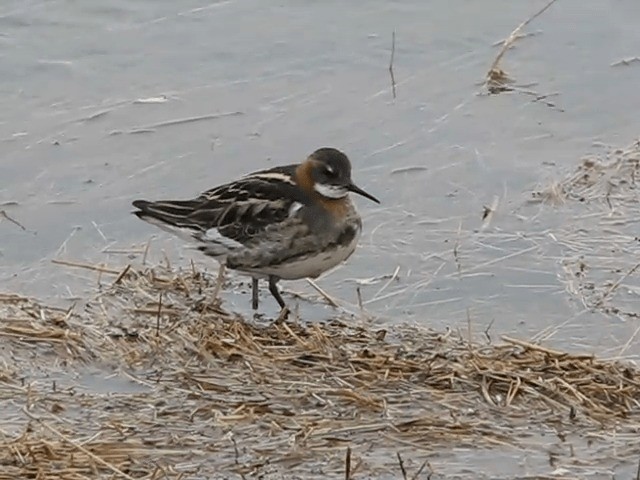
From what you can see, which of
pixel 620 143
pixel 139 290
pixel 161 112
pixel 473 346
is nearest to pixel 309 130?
pixel 161 112

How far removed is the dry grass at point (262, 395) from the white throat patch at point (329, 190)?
0.83m

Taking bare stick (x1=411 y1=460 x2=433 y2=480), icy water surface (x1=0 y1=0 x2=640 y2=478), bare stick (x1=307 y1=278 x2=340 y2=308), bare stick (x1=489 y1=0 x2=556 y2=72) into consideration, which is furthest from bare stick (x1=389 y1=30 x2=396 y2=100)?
bare stick (x1=411 y1=460 x2=433 y2=480)

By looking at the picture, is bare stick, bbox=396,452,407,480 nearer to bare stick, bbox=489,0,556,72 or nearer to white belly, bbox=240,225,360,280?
white belly, bbox=240,225,360,280

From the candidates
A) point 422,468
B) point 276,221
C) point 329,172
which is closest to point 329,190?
point 329,172

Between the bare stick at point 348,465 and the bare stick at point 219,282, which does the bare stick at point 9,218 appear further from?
the bare stick at point 348,465

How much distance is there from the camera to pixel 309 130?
41.4 feet

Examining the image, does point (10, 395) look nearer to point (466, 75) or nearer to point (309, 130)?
point (309, 130)

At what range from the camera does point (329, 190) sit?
1022 cm

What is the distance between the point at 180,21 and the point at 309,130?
7.93ft

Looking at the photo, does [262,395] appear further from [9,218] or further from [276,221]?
[9,218]

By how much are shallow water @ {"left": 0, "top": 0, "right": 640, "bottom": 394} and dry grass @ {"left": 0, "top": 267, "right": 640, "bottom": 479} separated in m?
0.63

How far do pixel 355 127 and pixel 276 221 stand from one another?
2.79 meters

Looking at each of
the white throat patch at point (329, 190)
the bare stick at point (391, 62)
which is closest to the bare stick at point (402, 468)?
the white throat patch at point (329, 190)

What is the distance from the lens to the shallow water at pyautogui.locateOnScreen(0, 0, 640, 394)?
10.4 m
